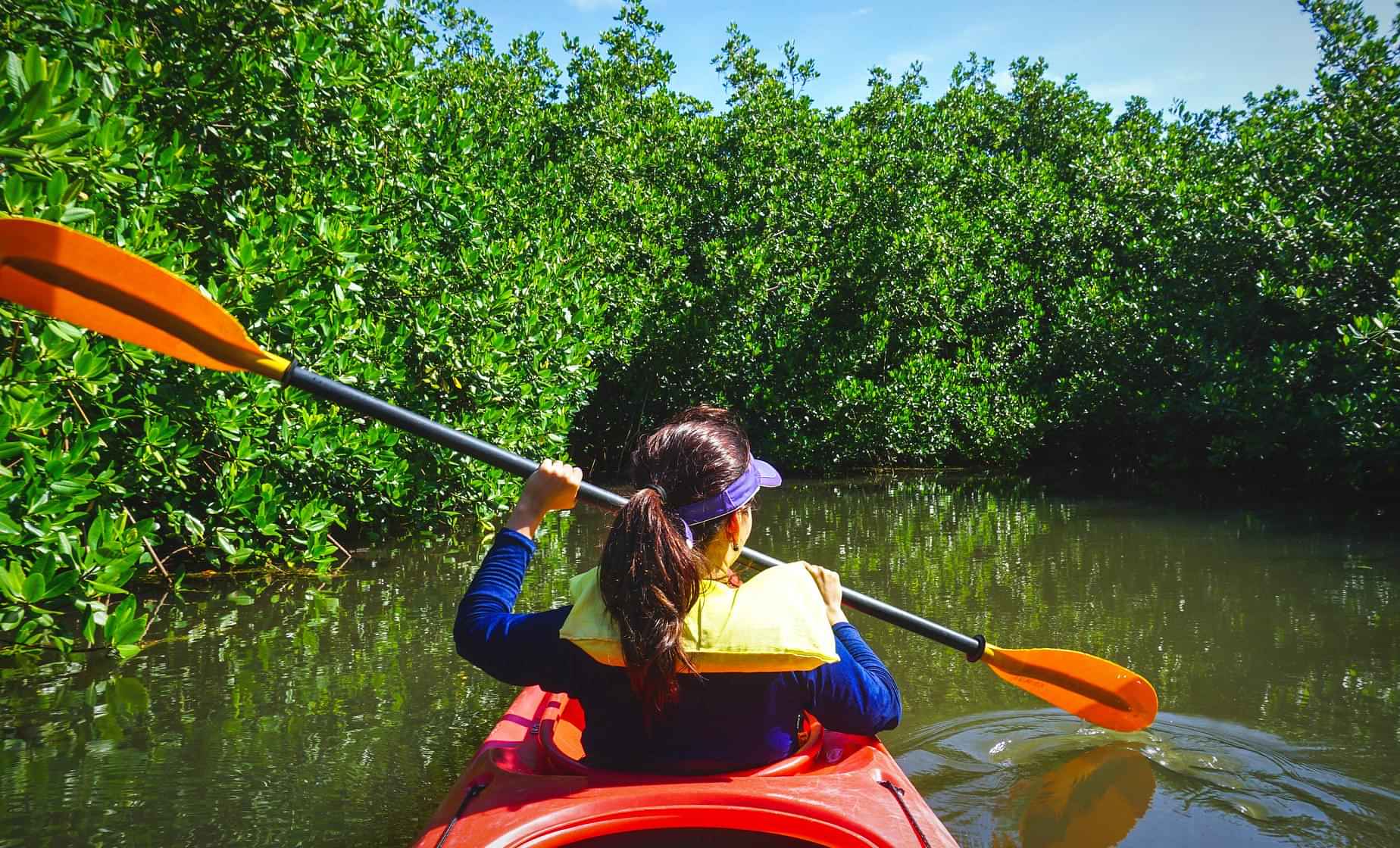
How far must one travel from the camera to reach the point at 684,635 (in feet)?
5.85

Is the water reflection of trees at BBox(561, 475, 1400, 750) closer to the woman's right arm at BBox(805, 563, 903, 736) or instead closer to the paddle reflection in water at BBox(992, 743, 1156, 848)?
the paddle reflection in water at BBox(992, 743, 1156, 848)

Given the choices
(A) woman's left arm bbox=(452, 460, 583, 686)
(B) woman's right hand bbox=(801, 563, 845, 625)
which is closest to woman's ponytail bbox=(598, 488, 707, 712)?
(A) woman's left arm bbox=(452, 460, 583, 686)

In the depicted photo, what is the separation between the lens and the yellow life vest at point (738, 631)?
1.79 m

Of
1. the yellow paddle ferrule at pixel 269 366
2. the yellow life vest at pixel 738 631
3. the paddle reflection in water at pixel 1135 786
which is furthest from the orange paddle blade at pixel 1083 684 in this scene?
the yellow paddle ferrule at pixel 269 366

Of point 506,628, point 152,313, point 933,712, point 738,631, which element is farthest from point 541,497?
point 933,712

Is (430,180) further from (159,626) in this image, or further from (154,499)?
(159,626)

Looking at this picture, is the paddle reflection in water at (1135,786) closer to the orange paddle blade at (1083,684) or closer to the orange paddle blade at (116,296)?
the orange paddle blade at (1083,684)

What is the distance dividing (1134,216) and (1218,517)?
633 centimetres

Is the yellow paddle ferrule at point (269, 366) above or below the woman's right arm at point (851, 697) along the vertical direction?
above

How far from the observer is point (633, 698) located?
1915mm

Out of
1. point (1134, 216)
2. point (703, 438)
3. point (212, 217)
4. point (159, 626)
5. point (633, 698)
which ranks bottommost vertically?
point (159, 626)

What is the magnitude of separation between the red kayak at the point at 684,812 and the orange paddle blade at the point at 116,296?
142 cm

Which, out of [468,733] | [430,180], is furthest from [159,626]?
[430,180]

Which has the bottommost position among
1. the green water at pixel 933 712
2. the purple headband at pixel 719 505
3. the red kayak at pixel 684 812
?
the green water at pixel 933 712
